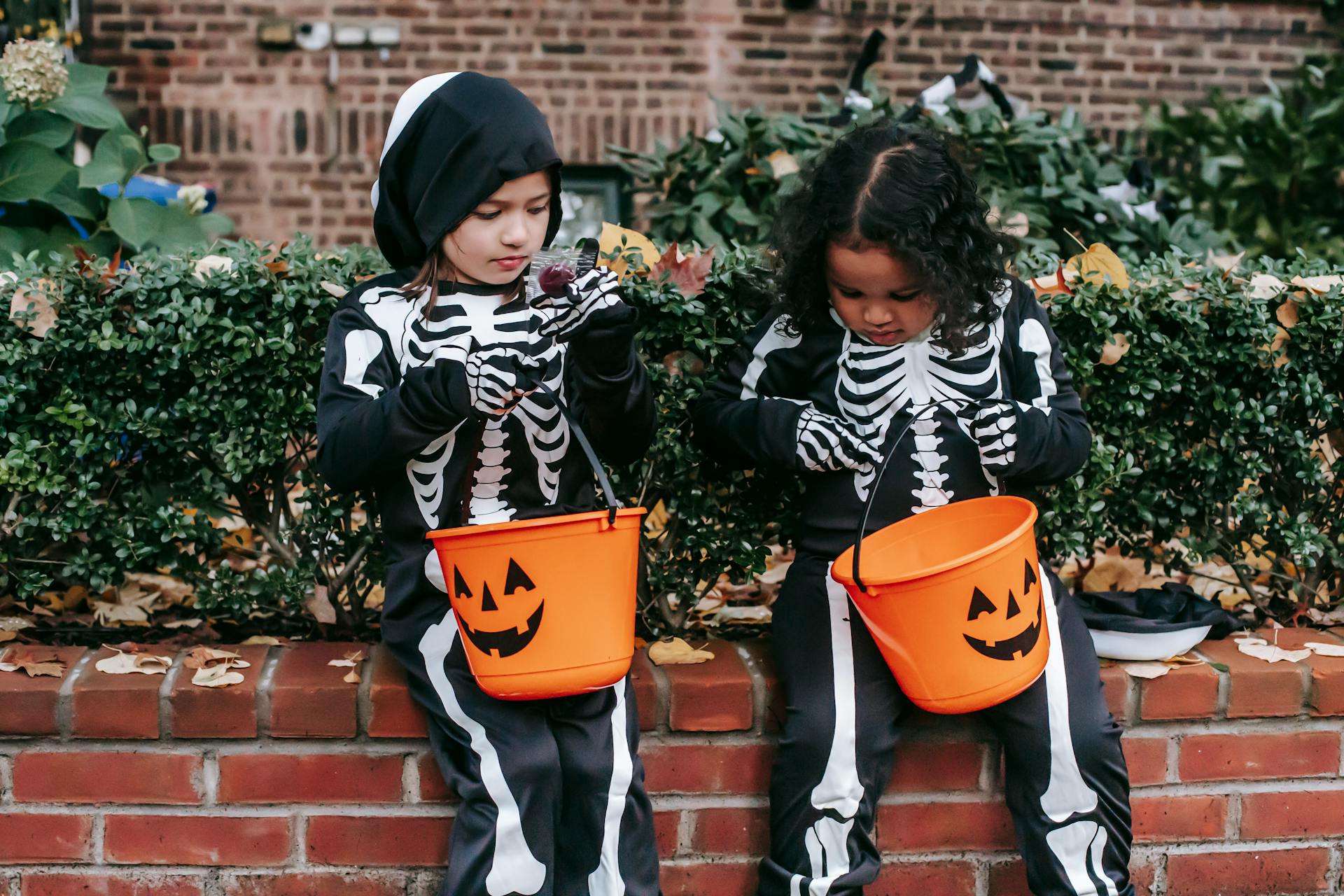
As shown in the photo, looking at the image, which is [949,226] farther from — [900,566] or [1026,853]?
[1026,853]

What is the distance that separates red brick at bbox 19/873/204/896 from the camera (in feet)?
7.48

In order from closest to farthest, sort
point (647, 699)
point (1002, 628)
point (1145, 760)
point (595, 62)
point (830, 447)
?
1. point (1002, 628)
2. point (830, 447)
3. point (647, 699)
4. point (1145, 760)
5. point (595, 62)

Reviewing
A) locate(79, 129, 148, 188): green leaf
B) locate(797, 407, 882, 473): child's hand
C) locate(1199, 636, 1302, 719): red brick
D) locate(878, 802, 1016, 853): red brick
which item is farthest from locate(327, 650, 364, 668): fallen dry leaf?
locate(1199, 636, 1302, 719): red brick

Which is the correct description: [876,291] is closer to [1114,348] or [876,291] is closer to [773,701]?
[1114,348]

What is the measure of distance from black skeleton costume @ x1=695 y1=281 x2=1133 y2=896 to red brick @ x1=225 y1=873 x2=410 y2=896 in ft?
2.38

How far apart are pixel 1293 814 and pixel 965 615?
3.68ft

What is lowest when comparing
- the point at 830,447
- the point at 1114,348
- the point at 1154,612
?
the point at 1154,612

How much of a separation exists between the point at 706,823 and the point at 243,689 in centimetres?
93

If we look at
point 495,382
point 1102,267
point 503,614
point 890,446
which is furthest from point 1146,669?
point 495,382

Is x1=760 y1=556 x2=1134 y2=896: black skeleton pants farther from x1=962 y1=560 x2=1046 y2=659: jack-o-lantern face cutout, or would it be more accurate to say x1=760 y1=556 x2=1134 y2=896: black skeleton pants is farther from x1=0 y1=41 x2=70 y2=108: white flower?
x1=0 y1=41 x2=70 y2=108: white flower

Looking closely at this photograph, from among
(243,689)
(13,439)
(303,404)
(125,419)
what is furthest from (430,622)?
(13,439)

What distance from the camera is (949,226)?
219cm

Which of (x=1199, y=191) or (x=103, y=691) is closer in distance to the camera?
(x=103, y=691)

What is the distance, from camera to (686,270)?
2416mm
